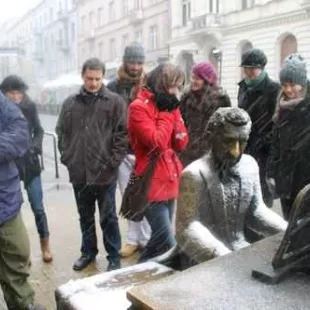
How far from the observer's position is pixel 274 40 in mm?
23750

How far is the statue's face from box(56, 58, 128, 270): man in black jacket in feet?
Answer: 5.99

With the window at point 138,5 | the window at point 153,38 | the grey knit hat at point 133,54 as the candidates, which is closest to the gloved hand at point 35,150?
the grey knit hat at point 133,54

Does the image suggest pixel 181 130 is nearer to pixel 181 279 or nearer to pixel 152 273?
pixel 152 273

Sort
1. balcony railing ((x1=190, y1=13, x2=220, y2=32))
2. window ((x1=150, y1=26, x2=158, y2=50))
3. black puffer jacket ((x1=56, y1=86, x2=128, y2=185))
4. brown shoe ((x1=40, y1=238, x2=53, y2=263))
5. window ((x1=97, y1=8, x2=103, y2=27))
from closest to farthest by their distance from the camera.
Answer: black puffer jacket ((x1=56, y1=86, x2=128, y2=185))
brown shoe ((x1=40, y1=238, x2=53, y2=263))
balcony railing ((x1=190, y1=13, x2=220, y2=32))
window ((x1=150, y1=26, x2=158, y2=50))
window ((x1=97, y1=8, x2=103, y2=27))

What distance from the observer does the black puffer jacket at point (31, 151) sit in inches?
171

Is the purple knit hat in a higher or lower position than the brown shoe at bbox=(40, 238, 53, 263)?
higher

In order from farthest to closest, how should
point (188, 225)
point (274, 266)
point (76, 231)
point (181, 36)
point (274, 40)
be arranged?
point (181, 36) < point (274, 40) < point (76, 231) < point (188, 225) < point (274, 266)

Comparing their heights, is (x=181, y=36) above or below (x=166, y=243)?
above

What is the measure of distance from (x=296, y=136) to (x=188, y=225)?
174cm

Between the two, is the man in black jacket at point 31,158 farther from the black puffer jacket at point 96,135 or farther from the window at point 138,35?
the window at point 138,35

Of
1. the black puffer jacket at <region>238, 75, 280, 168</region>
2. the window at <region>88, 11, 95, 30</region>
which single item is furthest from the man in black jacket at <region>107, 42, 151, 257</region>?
the window at <region>88, 11, 95, 30</region>

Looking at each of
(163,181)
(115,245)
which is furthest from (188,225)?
(115,245)

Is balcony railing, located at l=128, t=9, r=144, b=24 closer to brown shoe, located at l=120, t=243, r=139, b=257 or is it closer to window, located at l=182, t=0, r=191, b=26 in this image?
window, located at l=182, t=0, r=191, b=26

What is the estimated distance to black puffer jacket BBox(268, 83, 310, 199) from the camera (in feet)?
12.0
